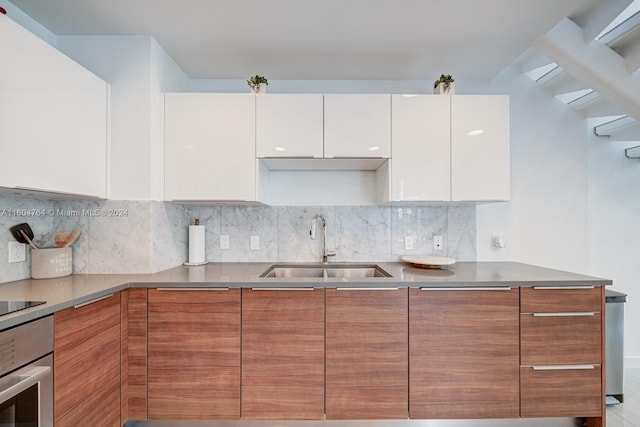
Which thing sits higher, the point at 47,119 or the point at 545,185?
the point at 47,119

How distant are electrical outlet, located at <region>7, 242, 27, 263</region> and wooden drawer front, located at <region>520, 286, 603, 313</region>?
270 cm

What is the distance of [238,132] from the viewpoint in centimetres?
198

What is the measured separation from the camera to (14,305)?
119cm

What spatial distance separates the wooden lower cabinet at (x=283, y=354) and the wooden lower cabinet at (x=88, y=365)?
2.06 ft

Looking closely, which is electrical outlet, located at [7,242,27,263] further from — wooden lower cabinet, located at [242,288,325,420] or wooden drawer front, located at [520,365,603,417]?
wooden drawer front, located at [520,365,603,417]

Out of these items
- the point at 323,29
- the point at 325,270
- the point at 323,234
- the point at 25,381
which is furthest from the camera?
the point at 323,234

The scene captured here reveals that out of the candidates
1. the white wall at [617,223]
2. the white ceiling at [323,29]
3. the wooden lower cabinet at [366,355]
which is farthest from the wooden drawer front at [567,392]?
the white ceiling at [323,29]

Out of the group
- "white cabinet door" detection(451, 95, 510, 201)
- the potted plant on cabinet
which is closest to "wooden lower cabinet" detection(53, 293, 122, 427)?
"white cabinet door" detection(451, 95, 510, 201)

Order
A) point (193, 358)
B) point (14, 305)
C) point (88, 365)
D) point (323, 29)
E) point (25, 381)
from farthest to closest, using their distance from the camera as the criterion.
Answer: point (323, 29) < point (193, 358) < point (88, 365) < point (14, 305) < point (25, 381)

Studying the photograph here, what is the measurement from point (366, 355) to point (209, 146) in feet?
5.10

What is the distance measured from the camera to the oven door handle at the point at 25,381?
3.26ft

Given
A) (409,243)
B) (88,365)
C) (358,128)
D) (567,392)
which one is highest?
(358,128)

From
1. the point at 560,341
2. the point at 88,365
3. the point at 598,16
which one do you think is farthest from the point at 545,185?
the point at 88,365

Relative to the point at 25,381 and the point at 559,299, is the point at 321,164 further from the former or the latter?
the point at 25,381
